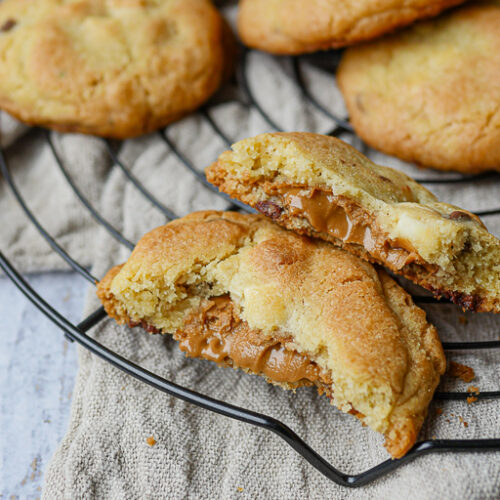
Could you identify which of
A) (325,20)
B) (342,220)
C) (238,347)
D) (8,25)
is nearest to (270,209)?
(342,220)

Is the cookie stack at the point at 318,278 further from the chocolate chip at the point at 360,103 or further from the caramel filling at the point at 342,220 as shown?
the chocolate chip at the point at 360,103

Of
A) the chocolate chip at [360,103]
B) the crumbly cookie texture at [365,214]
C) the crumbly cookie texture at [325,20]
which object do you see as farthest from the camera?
the chocolate chip at [360,103]

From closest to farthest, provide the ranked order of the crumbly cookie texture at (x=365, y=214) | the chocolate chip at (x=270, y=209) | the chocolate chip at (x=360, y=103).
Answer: the crumbly cookie texture at (x=365, y=214)
the chocolate chip at (x=270, y=209)
the chocolate chip at (x=360, y=103)

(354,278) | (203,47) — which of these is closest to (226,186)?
(354,278)

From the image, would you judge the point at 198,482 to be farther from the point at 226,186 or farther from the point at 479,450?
the point at 226,186

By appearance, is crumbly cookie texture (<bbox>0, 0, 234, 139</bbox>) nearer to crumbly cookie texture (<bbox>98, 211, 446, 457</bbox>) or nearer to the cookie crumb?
crumbly cookie texture (<bbox>98, 211, 446, 457</bbox>)

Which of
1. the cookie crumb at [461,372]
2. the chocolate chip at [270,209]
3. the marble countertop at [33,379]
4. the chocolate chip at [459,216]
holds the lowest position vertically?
the cookie crumb at [461,372]

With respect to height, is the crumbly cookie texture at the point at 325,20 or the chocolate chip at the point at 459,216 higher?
the crumbly cookie texture at the point at 325,20

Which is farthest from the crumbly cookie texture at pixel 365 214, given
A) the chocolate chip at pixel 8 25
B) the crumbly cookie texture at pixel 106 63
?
the chocolate chip at pixel 8 25

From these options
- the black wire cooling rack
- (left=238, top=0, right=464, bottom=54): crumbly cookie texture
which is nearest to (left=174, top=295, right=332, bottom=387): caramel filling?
the black wire cooling rack
